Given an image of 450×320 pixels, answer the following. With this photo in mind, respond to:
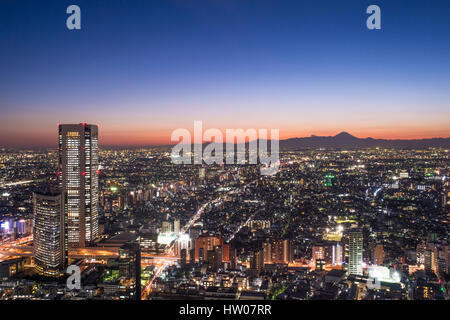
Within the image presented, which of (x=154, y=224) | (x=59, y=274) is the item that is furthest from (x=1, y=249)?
(x=154, y=224)

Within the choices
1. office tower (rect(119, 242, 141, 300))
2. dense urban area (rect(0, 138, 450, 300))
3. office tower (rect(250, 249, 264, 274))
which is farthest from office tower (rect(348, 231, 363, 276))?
office tower (rect(119, 242, 141, 300))

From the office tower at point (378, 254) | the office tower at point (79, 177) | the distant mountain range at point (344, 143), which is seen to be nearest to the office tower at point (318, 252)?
the office tower at point (378, 254)

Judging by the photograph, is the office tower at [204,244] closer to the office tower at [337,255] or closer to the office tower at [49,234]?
the office tower at [337,255]

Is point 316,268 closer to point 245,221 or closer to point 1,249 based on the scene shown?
point 245,221

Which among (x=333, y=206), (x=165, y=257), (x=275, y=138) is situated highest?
(x=275, y=138)

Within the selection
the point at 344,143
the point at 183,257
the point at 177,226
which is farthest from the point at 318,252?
the point at 344,143

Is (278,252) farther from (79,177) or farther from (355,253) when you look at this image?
(79,177)
